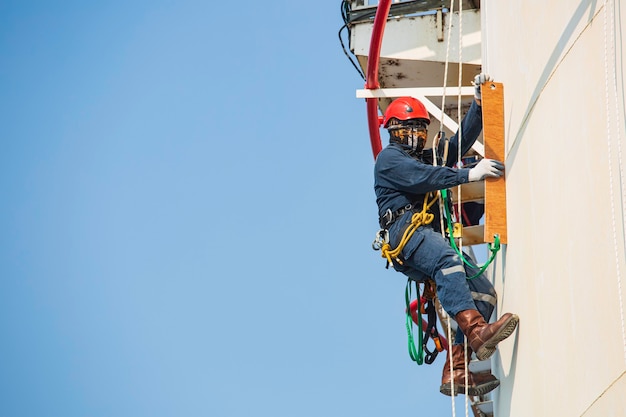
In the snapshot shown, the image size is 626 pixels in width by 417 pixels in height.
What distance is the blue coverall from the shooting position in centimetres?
784

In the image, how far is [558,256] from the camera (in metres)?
6.18

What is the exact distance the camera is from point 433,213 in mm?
8609

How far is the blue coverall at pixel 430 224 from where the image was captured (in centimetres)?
784

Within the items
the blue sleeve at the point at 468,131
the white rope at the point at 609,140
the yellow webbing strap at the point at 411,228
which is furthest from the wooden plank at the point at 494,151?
the white rope at the point at 609,140

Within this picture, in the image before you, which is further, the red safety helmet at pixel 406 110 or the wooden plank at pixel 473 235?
the wooden plank at pixel 473 235

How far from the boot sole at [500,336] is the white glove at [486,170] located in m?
1.06

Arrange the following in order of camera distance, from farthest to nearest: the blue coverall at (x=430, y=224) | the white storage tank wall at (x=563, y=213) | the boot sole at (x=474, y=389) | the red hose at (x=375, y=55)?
1. the red hose at (x=375, y=55)
2. the boot sole at (x=474, y=389)
3. the blue coverall at (x=430, y=224)
4. the white storage tank wall at (x=563, y=213)

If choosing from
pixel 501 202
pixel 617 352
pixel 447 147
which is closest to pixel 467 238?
pixel 447 147

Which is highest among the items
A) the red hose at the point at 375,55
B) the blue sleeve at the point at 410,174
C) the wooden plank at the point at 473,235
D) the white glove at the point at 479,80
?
the red hose at the point at 375,55

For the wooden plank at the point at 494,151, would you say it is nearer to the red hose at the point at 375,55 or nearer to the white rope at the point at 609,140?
the red hose at the point at 375,55

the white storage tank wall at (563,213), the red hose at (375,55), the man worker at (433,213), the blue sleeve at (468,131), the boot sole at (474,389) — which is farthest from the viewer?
the red hose at (375,55)

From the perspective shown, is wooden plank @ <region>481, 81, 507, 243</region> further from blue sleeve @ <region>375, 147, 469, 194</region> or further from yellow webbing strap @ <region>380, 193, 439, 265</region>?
yellow webbing strap @ <region>380, 193, 439, 265</region>

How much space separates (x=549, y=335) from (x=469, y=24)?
5.74 m

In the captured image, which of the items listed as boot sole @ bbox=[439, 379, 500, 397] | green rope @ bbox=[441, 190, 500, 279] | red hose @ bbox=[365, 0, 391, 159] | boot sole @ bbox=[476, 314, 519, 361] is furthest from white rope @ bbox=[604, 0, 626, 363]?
red hose @ bbox=[365, 0, 391, 159]
